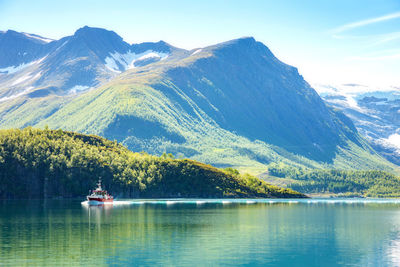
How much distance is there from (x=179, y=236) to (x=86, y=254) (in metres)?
29.8

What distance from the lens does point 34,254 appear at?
93750 millimetres

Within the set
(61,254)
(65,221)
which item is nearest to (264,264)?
(61,254)

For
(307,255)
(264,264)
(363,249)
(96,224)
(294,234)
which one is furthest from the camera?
(96,224)

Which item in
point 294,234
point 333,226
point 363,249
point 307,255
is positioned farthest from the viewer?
point 333,226

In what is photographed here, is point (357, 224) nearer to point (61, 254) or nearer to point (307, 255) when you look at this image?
point (307, 255)

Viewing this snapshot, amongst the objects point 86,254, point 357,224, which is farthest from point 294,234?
point 86,254

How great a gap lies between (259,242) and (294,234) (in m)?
19.2

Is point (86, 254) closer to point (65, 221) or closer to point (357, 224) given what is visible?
point (65, 221)

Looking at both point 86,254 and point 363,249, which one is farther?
point 363,249

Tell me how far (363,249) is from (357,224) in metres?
59.4

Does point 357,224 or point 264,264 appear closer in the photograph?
point 264,264

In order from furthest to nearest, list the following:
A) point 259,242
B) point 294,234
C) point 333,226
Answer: point 333,226 → point 294,234 → point 259,242

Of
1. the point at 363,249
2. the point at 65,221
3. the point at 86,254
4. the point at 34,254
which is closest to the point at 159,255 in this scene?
the point at 86,254

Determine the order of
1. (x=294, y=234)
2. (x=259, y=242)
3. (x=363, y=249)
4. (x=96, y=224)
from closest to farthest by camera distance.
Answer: (x=363, y=249) → (x=259, y=242) → (x=294, y=234) → (x=96, y=224)
